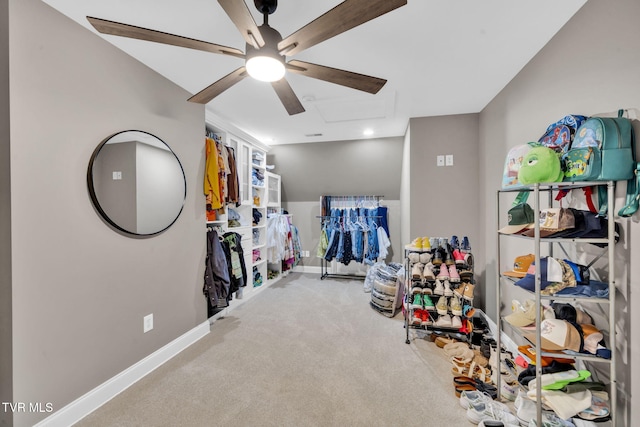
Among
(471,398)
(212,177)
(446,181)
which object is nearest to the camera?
(471,398)

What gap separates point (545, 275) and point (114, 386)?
8.99ft

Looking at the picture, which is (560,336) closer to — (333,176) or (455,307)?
(455,307)

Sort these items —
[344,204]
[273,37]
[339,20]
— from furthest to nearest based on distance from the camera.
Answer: [344,204], [273,37], [339,20]

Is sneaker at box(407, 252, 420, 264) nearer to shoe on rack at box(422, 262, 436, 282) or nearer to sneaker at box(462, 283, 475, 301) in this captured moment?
shoe on rack at box(422, 262, 436, 282)

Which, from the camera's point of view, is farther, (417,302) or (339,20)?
(417,302)

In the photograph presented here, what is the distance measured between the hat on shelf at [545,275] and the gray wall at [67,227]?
256cm

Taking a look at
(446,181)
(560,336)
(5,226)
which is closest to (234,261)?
(5,226)

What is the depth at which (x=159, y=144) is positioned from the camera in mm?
2172

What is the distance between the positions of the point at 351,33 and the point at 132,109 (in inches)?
66.0

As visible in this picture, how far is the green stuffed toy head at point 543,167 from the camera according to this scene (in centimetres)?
130

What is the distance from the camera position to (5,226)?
133 cm

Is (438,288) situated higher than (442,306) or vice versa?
(438,288)

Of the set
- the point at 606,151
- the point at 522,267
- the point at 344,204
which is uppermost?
the point at 606,151

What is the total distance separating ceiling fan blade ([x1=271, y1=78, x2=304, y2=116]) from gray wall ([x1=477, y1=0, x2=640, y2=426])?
164cm
